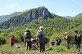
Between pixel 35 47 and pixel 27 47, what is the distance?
7.78 feet

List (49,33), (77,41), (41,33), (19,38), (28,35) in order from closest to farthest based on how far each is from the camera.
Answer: (41,33) → (77,41) → (28,35) → (19,38) → (49,33)

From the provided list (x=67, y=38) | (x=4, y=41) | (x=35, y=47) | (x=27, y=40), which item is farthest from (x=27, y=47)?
(x=4, y=41)

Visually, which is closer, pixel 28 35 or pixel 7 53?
pixel 7 53

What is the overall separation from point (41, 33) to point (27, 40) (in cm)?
408

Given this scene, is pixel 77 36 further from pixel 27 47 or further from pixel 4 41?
pixel 4 41

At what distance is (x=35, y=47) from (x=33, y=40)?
4.32 ft

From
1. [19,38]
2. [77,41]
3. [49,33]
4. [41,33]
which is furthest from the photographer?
[49,33]

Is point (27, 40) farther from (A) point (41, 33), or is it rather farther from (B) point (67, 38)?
(B) point (67, 38)

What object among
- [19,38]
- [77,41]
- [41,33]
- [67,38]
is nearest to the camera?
[41,33]

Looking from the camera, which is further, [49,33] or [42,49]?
[49,33]

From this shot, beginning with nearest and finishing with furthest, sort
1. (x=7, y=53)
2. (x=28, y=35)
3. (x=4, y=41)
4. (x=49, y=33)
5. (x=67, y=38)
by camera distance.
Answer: (x=7, y=53) → (x=28, y=35) → (x=67, y=38) → (x=4, y=41) → (x=49, y=33)

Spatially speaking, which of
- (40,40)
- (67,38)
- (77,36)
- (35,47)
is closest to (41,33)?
(40,40)

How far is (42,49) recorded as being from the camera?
69.2 ft

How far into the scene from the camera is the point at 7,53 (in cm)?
1616
